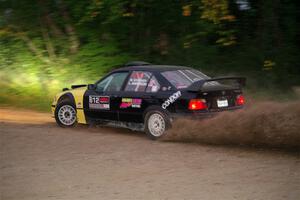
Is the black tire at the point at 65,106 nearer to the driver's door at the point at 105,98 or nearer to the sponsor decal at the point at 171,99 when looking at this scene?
the driver's door at the point at 105,98

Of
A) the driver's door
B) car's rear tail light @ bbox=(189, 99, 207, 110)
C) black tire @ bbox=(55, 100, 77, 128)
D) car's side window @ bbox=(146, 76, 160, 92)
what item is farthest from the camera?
black tire @ bbox=(55, 100, 77, 128)

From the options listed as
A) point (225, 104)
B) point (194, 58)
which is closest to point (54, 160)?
point (225, 104)

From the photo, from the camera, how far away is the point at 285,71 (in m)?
17.5

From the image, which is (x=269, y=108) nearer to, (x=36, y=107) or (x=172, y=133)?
(x=172, y=133)

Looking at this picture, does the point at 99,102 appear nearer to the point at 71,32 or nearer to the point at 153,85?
the point at 153,85

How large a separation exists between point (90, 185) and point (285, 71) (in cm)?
1190

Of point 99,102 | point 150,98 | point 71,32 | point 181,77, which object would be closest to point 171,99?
point 150,98

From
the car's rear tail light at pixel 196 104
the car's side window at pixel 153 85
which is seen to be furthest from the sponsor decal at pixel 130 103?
the car's rear tail light at pixel 196 104

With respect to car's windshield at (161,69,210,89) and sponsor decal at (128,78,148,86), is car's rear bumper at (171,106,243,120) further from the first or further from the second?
sponsor decal at (128,78,148,86)

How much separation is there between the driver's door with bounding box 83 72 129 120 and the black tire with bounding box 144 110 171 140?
0.92 metres

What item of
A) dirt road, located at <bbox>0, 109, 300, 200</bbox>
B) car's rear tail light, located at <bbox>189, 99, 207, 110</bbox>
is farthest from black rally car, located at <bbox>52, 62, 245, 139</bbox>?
dirt road, located at <bbox>0, 109, 300, 200</bbox>

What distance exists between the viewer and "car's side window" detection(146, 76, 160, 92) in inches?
412

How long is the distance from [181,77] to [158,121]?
103cm

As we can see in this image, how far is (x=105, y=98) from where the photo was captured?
11.2 m
